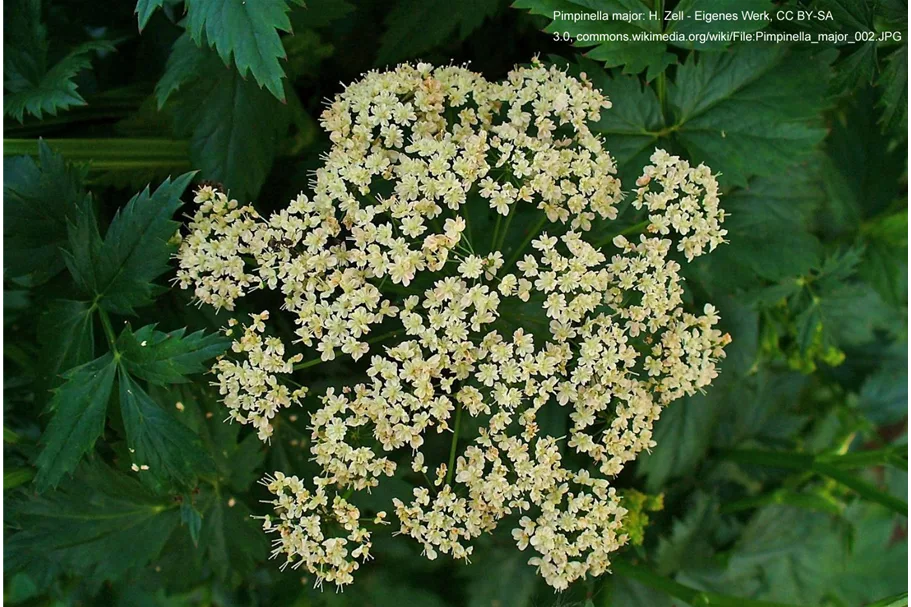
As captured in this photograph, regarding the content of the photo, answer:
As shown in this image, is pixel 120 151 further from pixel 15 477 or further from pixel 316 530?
pixel 316 530

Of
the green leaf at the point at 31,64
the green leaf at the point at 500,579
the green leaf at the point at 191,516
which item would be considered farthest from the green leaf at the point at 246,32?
the green leaf at the point at 500,579

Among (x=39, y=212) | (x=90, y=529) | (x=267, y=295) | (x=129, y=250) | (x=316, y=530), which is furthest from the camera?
(x=267, y=295)

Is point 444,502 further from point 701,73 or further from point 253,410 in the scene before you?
point 701,73

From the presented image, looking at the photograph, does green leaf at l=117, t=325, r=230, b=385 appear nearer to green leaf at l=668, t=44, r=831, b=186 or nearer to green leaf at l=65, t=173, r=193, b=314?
green leaf at l=65, t=173, r=193, b=314

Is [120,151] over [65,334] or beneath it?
over

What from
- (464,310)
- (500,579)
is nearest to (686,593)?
(500,579)

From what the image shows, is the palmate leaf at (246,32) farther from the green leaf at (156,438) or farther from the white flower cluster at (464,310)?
the green leaf at (156,438)

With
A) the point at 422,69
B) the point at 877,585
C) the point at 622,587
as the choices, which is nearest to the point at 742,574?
the point at 622,587
